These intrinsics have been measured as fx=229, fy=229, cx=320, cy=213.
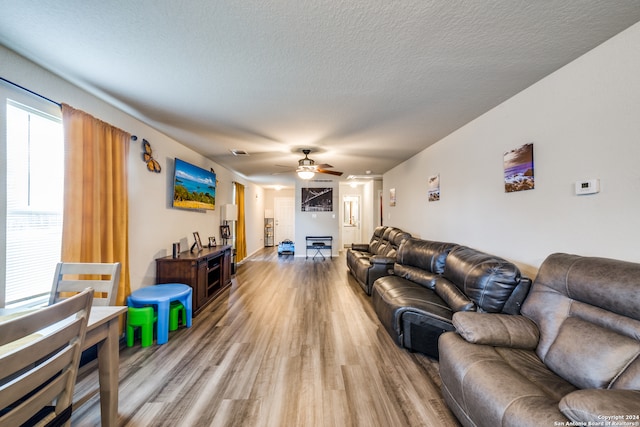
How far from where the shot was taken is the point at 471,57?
66.7 inches

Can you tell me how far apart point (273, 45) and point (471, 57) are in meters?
1.44

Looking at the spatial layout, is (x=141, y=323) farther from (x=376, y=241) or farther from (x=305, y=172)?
(x=376, y=241)

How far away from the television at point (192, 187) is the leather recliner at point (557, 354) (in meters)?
3.77

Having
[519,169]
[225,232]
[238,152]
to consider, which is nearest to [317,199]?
[225,232]

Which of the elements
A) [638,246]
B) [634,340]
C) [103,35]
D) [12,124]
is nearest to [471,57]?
[638,246]

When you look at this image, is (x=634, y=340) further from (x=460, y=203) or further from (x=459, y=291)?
(x=460, y=203)

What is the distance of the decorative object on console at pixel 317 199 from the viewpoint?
7.45 m

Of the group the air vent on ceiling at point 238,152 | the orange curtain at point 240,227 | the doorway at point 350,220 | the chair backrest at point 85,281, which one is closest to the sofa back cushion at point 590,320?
the chair backrest at point 85,281

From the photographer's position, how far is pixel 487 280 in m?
1.99

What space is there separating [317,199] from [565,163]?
19.6ft

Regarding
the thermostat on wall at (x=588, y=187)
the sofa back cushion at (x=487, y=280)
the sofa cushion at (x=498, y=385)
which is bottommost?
the sofa cushion at (x=498, y=385)

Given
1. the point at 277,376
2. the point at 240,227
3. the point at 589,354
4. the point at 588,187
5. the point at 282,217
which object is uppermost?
the point at 588,187

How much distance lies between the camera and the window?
1659 millimetres

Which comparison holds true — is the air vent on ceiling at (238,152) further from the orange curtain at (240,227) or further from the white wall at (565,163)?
the white wall at (565,163)
